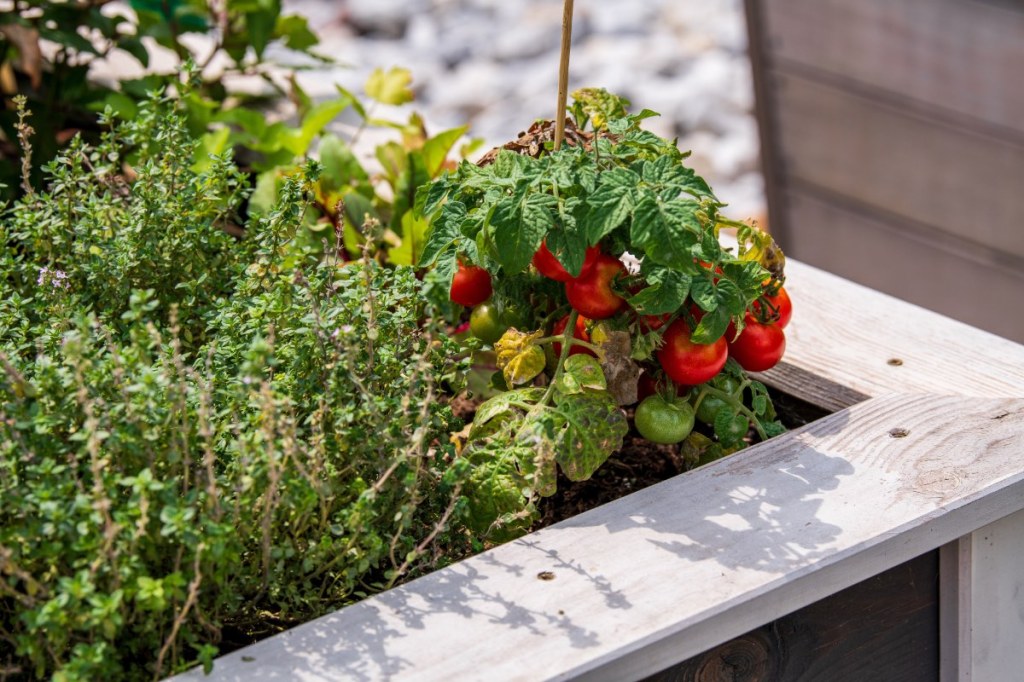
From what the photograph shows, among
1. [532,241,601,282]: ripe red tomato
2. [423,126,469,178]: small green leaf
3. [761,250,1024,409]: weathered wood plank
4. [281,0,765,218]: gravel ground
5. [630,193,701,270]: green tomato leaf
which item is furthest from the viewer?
[281,0,765,218]: gravel ground

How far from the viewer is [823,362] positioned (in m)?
1.74

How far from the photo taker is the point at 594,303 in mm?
1458

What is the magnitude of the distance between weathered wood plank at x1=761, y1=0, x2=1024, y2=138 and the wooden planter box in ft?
4.80

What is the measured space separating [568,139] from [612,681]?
756mm

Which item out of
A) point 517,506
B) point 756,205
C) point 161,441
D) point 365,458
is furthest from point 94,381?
point 756,205

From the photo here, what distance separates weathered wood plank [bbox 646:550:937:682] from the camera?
1.34 m

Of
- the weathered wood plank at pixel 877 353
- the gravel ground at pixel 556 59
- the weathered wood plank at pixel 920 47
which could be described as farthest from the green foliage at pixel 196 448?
the gravel ground at pixel 556 59

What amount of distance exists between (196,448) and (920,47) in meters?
2.41

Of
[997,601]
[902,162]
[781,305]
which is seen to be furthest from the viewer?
[902,162]

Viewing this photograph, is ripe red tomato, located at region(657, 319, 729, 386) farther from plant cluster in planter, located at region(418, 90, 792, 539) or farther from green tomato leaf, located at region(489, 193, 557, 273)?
green tomato leaf, located at region(489, 193, 557, 273)

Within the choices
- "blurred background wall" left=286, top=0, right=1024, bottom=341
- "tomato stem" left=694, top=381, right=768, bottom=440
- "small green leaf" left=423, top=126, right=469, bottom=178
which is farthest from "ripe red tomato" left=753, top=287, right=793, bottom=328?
"blurred background wall" left=286, top=0, right=1024, bottom=341

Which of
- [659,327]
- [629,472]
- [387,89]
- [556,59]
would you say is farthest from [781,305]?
[556,59]

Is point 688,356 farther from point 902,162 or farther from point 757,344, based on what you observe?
point 902,162

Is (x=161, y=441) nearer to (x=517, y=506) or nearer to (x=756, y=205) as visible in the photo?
(x=517, y=506)
